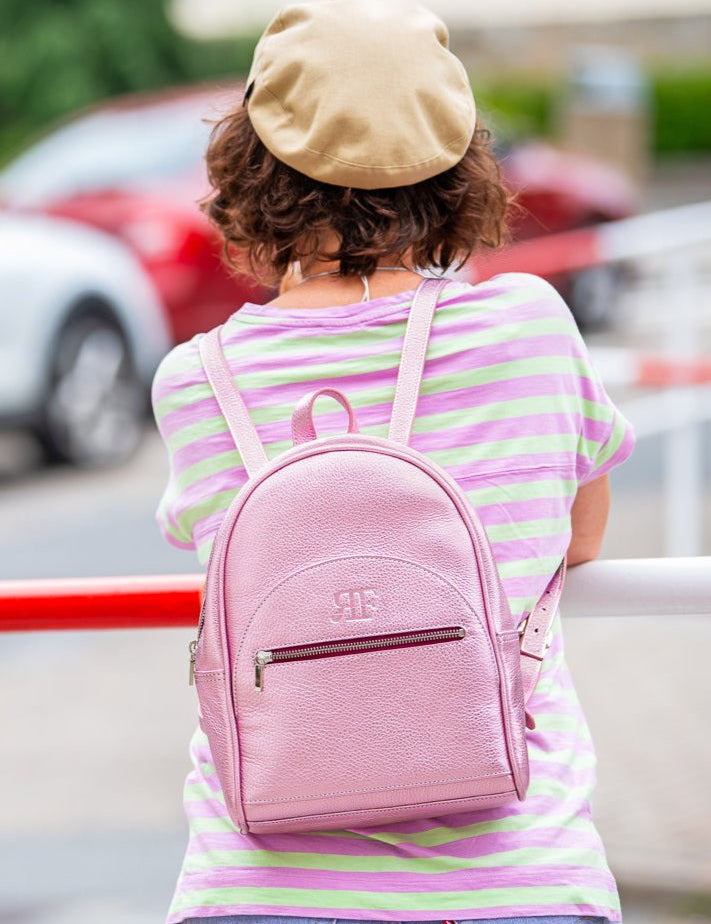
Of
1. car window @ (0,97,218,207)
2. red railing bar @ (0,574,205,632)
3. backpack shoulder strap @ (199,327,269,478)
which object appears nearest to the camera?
backpack shoulder strap @ (199,327,269,478)

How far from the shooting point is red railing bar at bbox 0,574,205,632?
6.58 feet

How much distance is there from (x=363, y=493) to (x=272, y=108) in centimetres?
47

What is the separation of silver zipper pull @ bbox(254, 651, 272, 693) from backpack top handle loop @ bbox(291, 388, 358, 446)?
20 centimetres

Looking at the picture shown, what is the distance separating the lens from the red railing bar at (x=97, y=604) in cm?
201

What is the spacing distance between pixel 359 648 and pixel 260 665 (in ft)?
0.31

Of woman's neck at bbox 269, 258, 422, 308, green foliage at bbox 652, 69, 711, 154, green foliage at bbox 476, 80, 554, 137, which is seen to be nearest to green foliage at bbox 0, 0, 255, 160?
green foliage at bbox 476, 80, 554, 137

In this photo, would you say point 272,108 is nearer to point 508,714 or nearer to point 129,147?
point 508,714

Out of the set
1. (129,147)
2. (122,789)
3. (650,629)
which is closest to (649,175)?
(129,147)

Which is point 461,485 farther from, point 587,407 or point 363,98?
point 363,98

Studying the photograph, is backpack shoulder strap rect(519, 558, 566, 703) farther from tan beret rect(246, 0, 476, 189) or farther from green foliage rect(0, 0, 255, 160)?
green foliage rect(0, 0, 255, 160)

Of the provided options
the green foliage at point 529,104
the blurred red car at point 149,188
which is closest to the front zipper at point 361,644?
the blurred red car at point 149,188

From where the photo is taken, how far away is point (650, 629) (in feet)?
18.1

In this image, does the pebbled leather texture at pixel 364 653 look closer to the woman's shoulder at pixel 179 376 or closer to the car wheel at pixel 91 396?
the woman's shoulder at pixel 179 376

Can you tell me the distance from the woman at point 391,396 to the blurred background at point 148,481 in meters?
0.33
